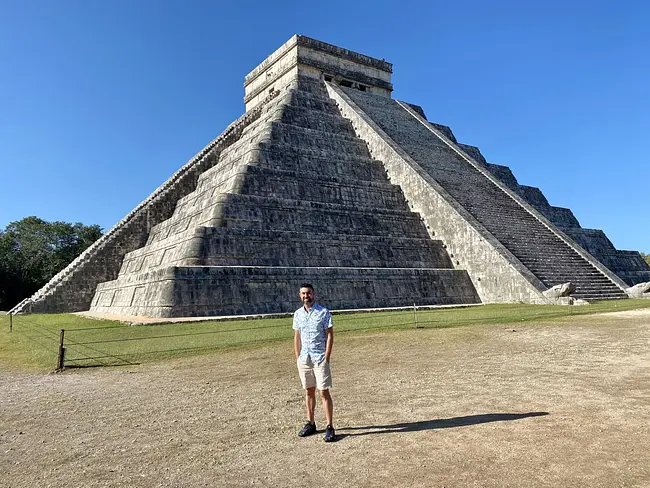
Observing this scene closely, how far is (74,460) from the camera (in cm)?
423

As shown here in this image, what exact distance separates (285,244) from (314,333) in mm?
13111

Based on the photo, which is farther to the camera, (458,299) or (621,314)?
(458,299)

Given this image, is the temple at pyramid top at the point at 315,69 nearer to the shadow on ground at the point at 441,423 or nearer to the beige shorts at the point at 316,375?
the beige shorts at the point at 316,375

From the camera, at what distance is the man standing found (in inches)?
186

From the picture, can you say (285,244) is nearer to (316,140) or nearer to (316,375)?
(316,140)

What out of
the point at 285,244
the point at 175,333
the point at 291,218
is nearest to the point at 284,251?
the point at 285,244

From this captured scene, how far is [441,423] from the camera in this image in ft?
15.7

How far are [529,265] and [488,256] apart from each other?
72.2 inches

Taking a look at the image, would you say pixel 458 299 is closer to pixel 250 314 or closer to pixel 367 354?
pixel 250 314

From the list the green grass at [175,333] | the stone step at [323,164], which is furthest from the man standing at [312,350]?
the stone step at [323,164]

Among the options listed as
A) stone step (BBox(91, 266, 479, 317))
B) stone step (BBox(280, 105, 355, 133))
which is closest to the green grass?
stone step (BBox(91, 266, 479, 317))

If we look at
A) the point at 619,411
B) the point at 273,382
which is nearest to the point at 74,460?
the point at 273,382

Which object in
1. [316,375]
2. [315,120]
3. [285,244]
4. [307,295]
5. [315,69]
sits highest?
[315,69]

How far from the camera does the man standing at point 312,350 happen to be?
473cm
